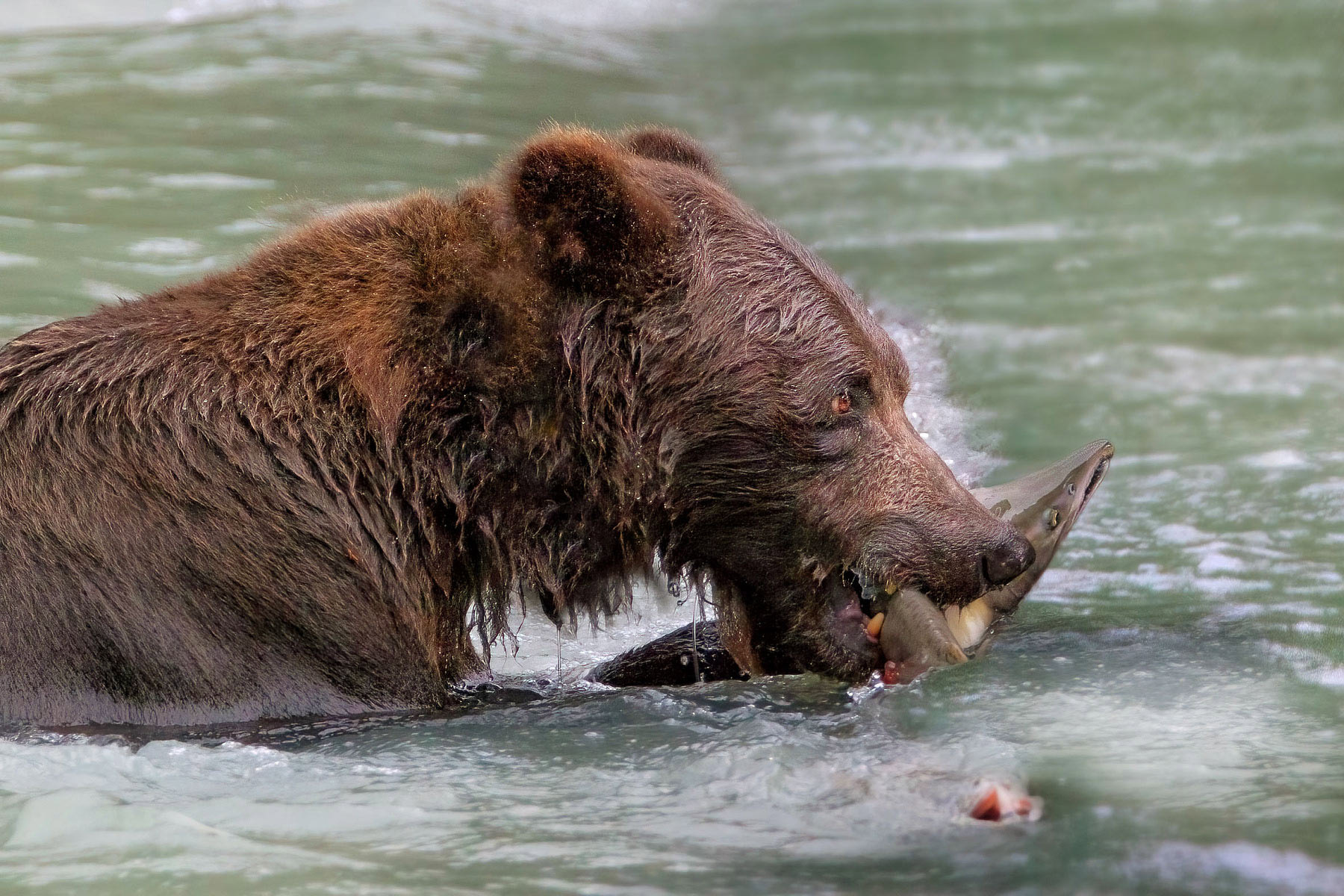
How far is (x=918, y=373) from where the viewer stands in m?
9.19

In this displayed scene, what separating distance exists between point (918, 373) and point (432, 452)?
467 centimetres

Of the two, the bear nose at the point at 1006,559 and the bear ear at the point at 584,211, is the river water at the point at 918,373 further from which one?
the bear ear at the point at 584,211

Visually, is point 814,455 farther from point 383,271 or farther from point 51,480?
point 51,480

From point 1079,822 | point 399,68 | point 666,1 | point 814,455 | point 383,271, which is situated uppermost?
point 666,1

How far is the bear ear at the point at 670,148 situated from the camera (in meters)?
5.77

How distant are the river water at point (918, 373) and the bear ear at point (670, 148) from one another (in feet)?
3.79

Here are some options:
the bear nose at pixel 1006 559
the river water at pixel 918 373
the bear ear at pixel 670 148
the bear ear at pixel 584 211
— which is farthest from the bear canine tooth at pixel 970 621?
the bear ear at pixel 670 148

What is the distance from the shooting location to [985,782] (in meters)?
4.12

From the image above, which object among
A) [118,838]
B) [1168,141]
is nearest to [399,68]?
[1168,141]

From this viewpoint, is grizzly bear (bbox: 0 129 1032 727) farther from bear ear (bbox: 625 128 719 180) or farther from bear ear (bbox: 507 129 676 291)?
bear ear (bbox: 625 128 719 180)

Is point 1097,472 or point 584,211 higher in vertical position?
point 584,211

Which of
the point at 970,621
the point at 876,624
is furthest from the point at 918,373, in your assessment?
the point at 876,624

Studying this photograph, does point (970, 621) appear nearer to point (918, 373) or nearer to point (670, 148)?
point (670, 148)

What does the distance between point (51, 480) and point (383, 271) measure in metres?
1.15
